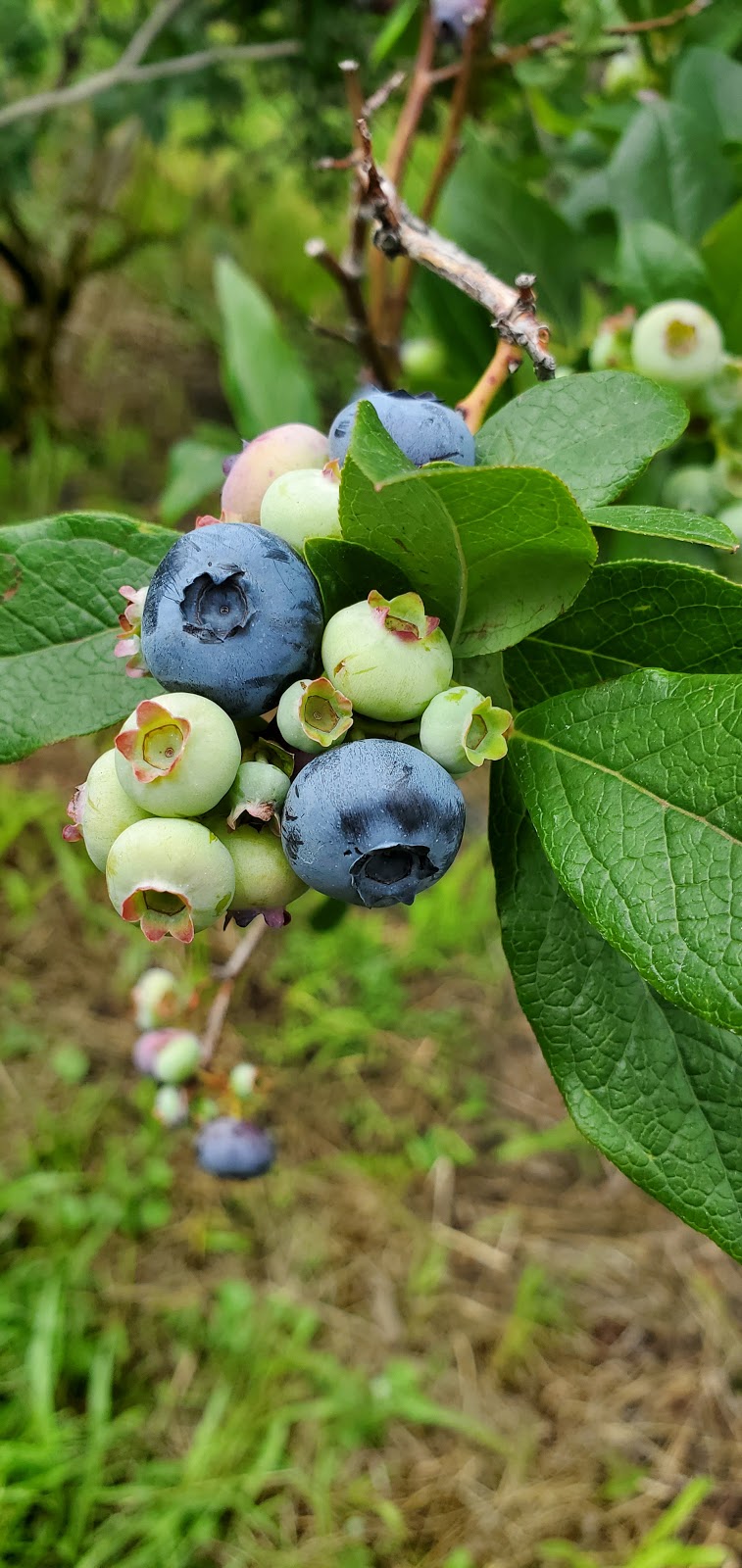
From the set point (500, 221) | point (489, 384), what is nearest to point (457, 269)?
point (489, 384)

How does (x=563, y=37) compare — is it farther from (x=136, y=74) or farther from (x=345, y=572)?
(x=136, y=74)

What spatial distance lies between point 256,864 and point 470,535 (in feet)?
0.67

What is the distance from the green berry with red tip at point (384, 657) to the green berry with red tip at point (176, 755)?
67mm

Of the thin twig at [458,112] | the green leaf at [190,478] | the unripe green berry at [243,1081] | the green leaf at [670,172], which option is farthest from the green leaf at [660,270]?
the unripe green berry at [243,1081]

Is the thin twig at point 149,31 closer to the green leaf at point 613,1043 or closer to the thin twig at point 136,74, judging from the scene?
the thin twig at point 136,74

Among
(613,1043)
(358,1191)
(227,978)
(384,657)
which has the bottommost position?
(358,1191)

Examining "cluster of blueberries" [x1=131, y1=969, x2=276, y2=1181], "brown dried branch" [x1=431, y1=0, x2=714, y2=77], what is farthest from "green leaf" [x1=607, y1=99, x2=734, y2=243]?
"cluster of blueberries" [x1=131, y1=969, x2=276, y2=1181]

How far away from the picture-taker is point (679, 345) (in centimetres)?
87

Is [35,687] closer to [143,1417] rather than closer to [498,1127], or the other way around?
[143,1417]

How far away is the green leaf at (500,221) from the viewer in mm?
1188

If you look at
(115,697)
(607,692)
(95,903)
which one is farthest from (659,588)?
(95,903)

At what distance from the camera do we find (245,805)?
54 cm

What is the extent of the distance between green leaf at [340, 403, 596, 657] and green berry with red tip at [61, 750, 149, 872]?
0.18 m

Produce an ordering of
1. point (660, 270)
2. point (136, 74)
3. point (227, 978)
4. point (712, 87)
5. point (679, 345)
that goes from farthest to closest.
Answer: point (136, 74), point (712, 87), point (227, 978), point (660, 270), point (679, 345)
